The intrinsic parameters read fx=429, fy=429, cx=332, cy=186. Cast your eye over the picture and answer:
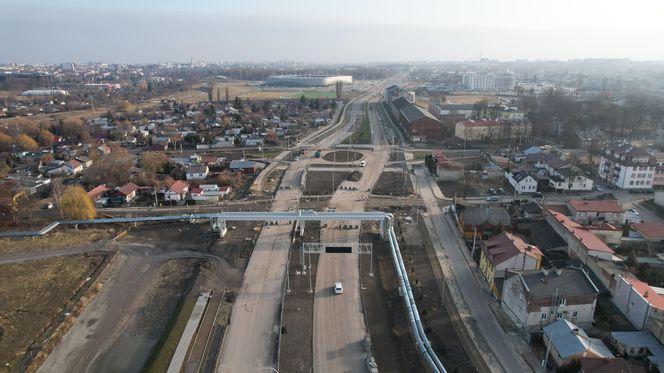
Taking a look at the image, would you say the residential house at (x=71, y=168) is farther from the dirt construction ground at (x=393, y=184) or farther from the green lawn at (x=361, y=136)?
the green lawn at (x=361, y=136)

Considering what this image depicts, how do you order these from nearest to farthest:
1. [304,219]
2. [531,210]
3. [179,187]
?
[304,219] → [531,210] → [179,187]

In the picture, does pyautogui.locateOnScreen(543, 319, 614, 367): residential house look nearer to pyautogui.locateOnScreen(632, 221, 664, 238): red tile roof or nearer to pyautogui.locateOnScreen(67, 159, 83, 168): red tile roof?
pyautogui.locateOnScreen(632, 221, 664, 238): red tile roof

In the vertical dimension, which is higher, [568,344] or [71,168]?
[71,168]

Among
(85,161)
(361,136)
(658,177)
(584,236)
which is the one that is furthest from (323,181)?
(658,177)

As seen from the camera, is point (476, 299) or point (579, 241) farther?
point (579, 241)

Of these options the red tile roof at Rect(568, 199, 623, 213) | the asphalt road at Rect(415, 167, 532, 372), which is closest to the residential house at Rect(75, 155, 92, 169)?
the asphalt road at Rect(415, 167, 532, 372)

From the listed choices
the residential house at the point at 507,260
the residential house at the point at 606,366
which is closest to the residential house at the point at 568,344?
the residential house at the point at 606,366

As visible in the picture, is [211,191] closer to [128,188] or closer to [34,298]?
[128,188]
